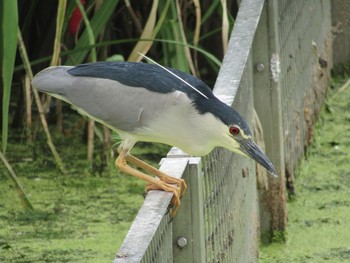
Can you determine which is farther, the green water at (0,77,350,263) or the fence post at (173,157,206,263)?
the green water at (0,77,350,263)

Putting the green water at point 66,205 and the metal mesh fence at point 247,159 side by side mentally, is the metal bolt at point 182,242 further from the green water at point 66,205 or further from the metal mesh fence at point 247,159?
the green water at point 66,205

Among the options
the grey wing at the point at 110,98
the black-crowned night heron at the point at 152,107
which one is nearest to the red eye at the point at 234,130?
the black-crowned night heron at the point at 152,107

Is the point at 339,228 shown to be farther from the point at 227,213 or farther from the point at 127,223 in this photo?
the point at 227,213

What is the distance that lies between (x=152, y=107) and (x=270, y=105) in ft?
4.56

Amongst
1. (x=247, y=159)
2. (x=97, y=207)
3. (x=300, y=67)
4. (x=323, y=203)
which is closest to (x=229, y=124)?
(x=247, y=159)

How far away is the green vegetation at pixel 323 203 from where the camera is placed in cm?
426

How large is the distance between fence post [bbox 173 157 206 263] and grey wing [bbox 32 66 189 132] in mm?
227

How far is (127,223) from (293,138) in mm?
815

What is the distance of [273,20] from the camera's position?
4141mm

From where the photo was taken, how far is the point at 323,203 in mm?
4781

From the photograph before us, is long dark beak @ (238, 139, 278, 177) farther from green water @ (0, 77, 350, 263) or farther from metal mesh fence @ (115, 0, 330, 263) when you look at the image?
green water @ (0, 77, 350, 263)

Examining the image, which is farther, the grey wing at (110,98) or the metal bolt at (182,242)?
the grey wing at (110,98)

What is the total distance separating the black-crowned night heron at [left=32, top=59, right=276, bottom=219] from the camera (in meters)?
2.73

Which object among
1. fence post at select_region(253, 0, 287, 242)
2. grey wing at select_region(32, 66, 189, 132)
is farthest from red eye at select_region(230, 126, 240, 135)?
fence post at select_region(253, 0, 287, 242)
